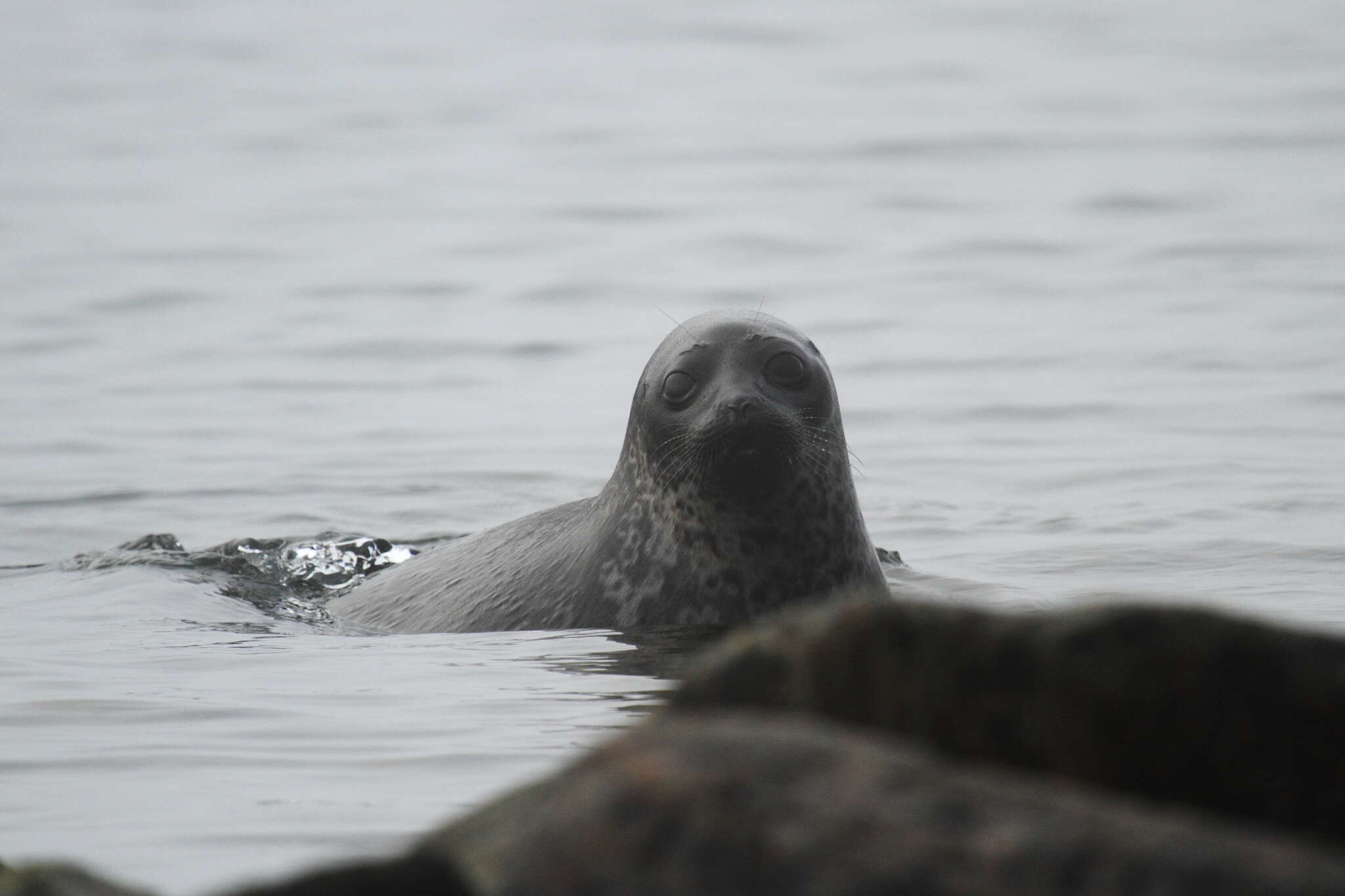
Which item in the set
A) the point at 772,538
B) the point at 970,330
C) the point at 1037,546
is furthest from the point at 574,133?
the point at 772,538

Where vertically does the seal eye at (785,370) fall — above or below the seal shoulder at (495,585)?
above

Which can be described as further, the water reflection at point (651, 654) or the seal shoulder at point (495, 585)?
the seal shoulder at point (495, 585)

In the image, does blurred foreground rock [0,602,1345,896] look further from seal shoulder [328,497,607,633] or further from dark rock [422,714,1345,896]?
seal shoulder [328,497,607,633]

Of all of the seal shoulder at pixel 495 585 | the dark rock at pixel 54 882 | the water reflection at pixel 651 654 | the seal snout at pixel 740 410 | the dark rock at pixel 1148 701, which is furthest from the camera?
the seal shoulder at pixel 495 585

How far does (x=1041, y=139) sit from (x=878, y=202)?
4181 millimetres

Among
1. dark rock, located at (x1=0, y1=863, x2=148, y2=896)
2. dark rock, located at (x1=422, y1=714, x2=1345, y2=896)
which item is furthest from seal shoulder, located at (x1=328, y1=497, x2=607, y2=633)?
dark rock, located at (x1=422, y1=714, x2=1345, y2=896)

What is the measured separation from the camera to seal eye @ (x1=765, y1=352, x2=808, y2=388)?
6727 millimetres

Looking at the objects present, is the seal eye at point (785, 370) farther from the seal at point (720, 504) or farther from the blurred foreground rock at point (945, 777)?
the blurred foreground rock at point (945, 777)

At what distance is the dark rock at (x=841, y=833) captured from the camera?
83.1 inches

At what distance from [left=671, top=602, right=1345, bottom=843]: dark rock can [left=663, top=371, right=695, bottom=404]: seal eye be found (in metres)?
4.21

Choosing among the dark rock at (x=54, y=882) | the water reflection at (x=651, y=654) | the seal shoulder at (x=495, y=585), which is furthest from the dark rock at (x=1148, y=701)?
the seal shoulder at (x=495, y=585)

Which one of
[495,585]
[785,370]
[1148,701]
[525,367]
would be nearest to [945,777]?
[1148,701]

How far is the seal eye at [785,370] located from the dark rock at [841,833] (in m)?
4.28

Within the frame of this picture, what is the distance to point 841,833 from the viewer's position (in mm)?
2225
